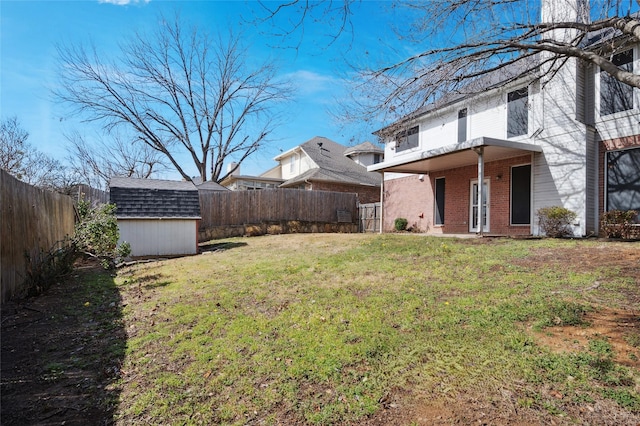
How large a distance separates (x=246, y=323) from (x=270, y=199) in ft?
44.0

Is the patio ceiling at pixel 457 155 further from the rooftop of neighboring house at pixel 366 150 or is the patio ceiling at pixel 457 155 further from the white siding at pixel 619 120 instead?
the rooftop of neighboring house at pixel 366 150

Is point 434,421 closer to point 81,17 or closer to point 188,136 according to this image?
point 81,17

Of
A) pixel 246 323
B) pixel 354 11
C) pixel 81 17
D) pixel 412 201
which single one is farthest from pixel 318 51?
pixel 412 201

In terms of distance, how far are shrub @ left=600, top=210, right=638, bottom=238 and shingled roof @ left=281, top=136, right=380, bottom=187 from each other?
1543 cm

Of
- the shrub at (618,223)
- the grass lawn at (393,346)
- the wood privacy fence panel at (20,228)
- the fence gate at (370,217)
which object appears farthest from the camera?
the fence gate at (370,217)

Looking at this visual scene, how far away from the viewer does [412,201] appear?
55.6ft

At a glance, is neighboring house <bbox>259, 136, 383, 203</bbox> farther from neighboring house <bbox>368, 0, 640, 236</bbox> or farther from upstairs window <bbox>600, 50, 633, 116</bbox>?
upstairs window <bbox>600, 50, 633, 116</bbox>

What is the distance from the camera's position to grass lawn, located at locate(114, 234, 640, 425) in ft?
8.98

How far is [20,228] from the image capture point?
18.3 ft

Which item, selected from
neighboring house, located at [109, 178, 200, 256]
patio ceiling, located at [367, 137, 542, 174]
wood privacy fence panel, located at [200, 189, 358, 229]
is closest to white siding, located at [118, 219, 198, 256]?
neighboring house, located at [109, 178, 200, 256]

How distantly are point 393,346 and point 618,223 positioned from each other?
949 cm

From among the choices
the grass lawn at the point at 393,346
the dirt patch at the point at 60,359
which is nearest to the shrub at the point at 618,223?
the grass lawn at the point at 393,346

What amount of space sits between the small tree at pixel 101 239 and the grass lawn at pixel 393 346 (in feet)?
7.59

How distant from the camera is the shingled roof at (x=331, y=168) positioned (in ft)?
78.1
